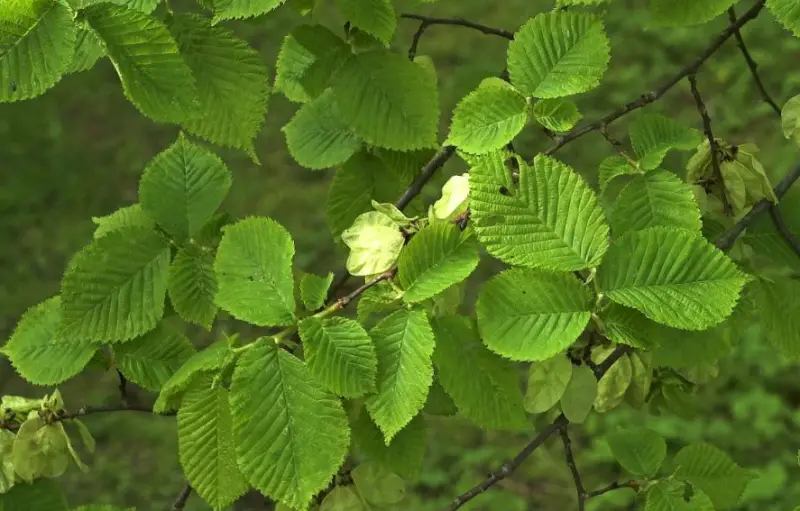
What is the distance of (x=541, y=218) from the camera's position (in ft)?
1.98

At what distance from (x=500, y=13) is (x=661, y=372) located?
2.99 meters

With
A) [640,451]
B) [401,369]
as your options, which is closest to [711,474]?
[640,451]

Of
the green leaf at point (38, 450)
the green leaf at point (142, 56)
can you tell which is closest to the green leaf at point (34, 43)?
the green leaf at point (142, 56)

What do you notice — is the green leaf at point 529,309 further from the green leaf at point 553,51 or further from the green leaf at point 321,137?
the green leaf at point 321,137

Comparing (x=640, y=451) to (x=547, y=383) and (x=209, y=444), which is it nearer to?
(x=547, y=383)

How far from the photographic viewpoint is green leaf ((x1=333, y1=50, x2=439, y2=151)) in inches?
30.3

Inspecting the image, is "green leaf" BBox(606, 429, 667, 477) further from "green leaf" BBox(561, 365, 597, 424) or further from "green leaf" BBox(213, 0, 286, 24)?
"green leaf" BBox(213, 0, 286, 24)

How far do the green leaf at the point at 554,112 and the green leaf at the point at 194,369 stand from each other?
32cm

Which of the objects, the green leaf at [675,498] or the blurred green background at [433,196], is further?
the blurred green background at [433,196]

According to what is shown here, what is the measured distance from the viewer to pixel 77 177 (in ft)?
11.0

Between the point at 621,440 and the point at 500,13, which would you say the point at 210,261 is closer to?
the point at 621,440

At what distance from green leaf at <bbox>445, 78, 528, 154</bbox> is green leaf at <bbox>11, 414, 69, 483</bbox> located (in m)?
0.51

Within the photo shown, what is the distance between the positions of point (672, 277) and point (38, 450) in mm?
636

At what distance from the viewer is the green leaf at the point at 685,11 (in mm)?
725
